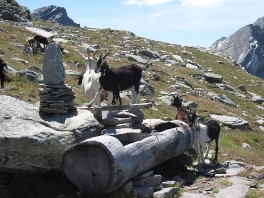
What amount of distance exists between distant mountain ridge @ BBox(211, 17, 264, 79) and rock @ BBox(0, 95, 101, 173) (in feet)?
392

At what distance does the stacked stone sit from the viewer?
31.4 feet

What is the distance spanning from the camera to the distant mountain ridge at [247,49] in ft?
415

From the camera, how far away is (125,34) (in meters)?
71.9

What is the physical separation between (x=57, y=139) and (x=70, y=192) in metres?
1.30

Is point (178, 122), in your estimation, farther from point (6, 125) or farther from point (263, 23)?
point (263, 23)

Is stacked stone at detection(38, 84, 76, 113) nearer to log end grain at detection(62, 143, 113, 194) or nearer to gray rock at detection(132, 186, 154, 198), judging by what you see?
log end grain at detection(62, 143, 113, 194)

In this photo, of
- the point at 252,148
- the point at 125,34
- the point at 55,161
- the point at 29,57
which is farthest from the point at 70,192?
the point at 125,34

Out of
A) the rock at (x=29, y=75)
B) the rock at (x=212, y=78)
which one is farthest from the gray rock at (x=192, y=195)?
the rock at (x=212, y=78)

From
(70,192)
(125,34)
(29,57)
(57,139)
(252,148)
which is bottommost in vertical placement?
(252,148)

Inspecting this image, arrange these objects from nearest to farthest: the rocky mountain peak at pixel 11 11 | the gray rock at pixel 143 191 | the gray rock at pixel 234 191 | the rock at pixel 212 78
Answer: the gray rock at pixel 143 191 < the gray rock at pixel 234 191 < the rock at pixel 212 78 < the rocky mountain peak at pixel 11 11

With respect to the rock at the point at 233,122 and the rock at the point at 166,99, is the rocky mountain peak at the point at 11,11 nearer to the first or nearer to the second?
the rock at the point at 166,99

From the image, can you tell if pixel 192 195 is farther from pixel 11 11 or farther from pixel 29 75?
pixel 11 11

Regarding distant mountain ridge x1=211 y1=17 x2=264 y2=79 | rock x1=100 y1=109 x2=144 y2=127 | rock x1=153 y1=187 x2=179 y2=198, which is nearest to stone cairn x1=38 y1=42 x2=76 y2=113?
rock x1=100 y1=109 x2=144 y2=127

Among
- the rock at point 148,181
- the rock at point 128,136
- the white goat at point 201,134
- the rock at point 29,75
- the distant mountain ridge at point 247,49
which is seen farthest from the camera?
the distant mountain ridge at point 247,49
